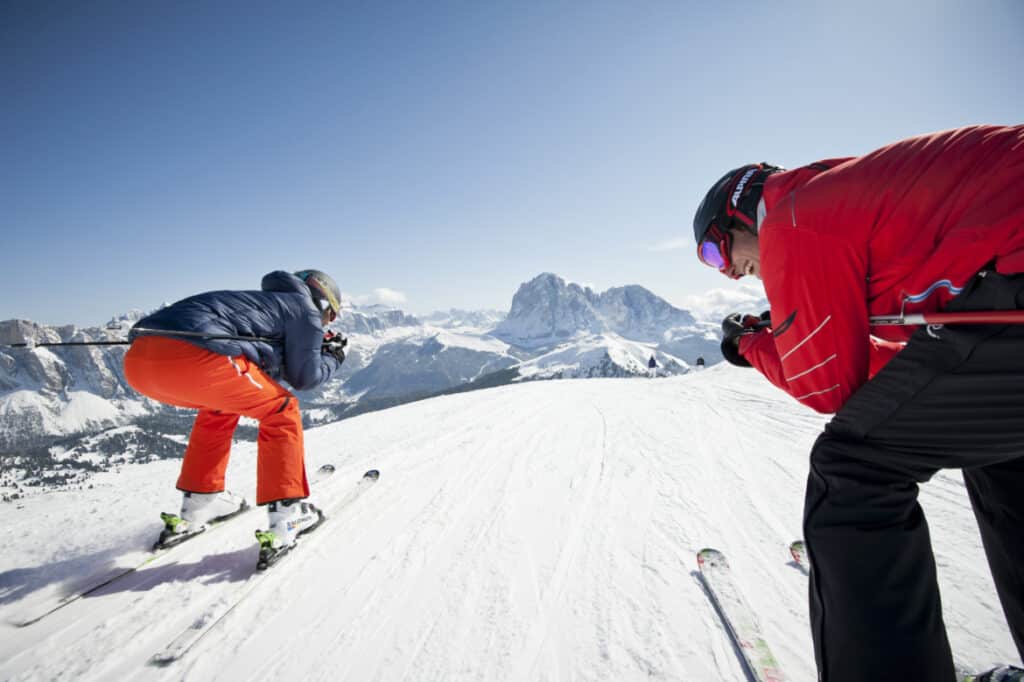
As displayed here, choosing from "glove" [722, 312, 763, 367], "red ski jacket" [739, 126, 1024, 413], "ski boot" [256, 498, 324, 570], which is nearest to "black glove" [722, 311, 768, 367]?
"glove" [722, 312, 763, 367]

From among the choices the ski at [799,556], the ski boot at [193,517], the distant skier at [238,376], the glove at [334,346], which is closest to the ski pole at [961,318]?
the ski at [799,556]

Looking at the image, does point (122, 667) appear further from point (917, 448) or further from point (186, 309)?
point (917, 448)

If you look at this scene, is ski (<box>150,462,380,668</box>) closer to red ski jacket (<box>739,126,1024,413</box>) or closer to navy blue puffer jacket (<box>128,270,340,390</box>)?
navy blue puffer jacket (<box>128,270,340,390</box>)

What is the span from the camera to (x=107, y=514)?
435 cm

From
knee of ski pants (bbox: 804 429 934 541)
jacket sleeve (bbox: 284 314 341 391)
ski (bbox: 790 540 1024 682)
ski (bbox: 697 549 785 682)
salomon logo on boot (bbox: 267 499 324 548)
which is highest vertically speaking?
jacket sleeve (bbox: 284 314 341 391)

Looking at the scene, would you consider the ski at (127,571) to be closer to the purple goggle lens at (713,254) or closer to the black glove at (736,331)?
the black glove at (736,331)

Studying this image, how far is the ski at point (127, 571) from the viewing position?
9.18 feet

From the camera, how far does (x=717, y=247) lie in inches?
98.8

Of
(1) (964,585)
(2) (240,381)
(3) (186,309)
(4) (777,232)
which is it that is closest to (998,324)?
(4) (777,232)

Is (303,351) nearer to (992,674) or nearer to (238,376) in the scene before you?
(238,376)

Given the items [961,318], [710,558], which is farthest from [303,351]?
[961,318]

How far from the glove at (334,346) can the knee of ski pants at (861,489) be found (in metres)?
4.23

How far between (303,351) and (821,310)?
3.92 m

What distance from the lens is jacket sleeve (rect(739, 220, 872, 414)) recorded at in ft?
5.24
